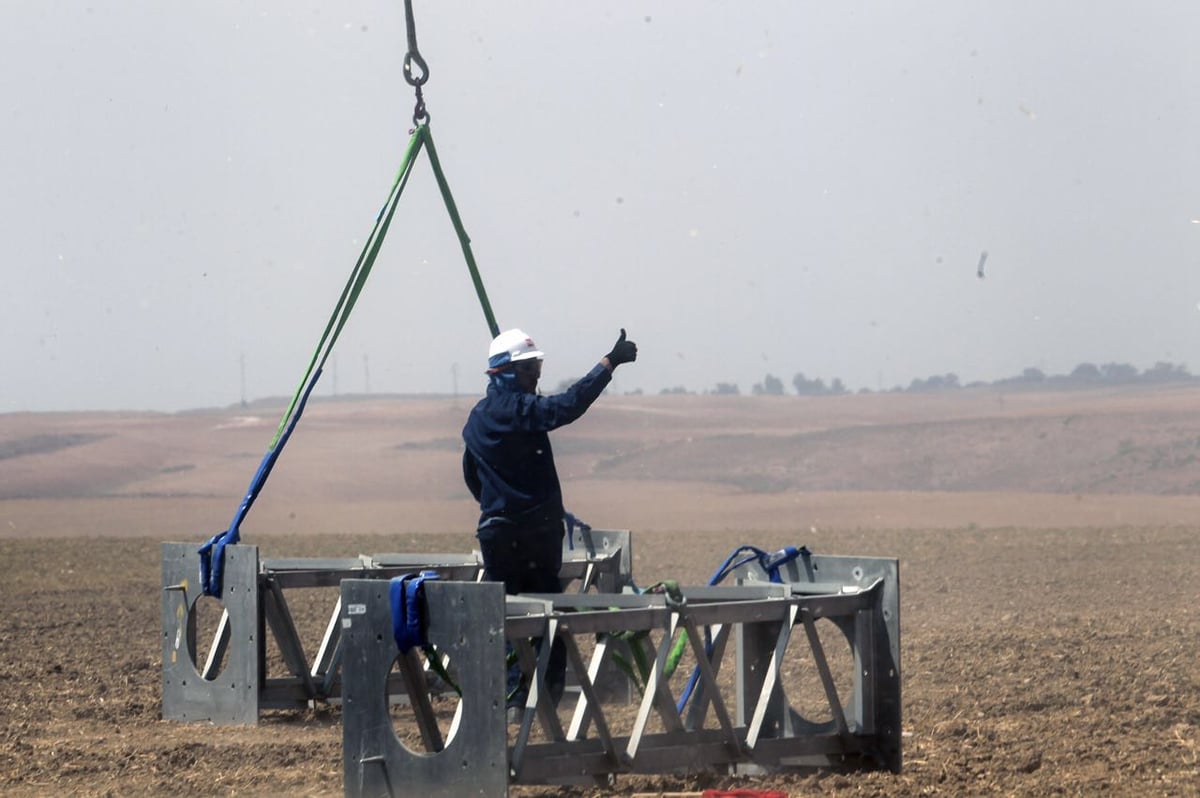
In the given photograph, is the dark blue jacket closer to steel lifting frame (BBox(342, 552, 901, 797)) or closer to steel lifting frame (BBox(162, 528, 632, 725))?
steel lifting frame (BBox(342, 552, 901, 797))

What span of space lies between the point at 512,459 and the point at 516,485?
0.14m

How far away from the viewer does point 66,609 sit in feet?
59.7

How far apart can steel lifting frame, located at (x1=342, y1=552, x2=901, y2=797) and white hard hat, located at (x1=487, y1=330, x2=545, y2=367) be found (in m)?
1.45

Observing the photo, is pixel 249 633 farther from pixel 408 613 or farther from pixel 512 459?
pixel 408 613

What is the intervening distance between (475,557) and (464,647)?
487 centimetres

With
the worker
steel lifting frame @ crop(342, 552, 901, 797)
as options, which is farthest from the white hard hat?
steel lifting frame @ crop(342, 552, 901, 797)

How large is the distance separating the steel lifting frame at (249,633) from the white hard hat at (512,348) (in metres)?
2.37

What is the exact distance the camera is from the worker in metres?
8.23

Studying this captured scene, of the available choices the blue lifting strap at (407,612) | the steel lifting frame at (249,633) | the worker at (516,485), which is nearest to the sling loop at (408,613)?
the blue lifting strap at (407,612)

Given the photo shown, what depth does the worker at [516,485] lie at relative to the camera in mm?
8234

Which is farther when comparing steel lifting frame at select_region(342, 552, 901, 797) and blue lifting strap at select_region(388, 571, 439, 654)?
blue lifting strap at select_region(388, 571, 439, 654)

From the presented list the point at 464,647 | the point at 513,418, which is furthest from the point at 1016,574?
the point at 464,647

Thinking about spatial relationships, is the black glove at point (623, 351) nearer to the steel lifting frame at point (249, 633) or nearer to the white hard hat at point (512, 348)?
the white hard hat at point (512, 348)

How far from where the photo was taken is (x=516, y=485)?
8336 millimetres
